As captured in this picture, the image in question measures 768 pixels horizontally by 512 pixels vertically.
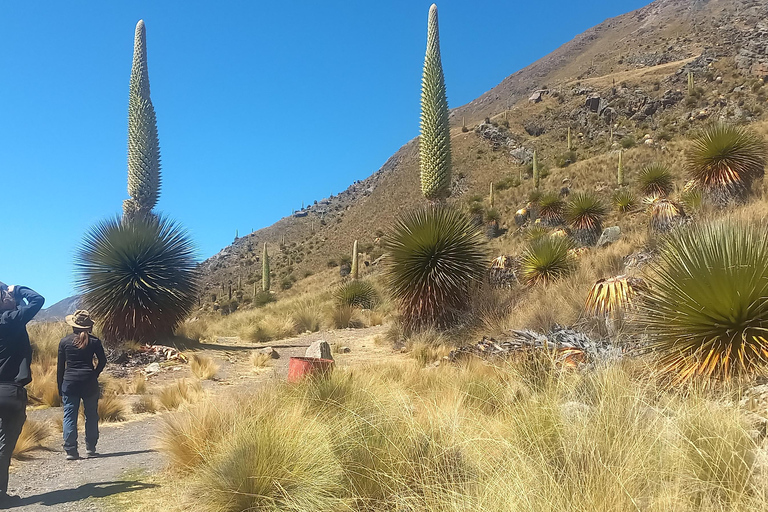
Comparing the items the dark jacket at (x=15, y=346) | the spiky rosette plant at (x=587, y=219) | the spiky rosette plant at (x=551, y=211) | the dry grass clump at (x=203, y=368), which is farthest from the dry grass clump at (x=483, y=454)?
the spiky rosette plant at (x=551, y=211)

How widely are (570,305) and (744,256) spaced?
406cm

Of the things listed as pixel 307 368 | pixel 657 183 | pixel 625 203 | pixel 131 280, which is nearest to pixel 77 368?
pixel 307 368

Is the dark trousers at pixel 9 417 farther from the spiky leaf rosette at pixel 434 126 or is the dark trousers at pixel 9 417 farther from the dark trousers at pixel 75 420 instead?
the spiky leaf rosette at pixel 434 126

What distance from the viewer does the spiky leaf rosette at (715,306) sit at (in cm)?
430

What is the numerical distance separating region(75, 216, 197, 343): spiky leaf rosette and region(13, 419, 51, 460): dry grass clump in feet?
19.1

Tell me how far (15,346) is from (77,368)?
115 centimetres

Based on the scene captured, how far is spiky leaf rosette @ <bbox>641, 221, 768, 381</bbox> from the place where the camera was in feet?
14.1

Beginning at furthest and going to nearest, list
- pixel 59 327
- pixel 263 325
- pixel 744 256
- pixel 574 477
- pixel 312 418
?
1. pixel 263 325
2. pixel 59 327
3. pixel 744 256
4. pixel 312 418
5. pixel 574 477

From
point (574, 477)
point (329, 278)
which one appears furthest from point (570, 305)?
point (329, 278)

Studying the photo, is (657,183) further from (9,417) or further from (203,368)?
(9,417)

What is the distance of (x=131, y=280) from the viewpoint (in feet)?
38.3

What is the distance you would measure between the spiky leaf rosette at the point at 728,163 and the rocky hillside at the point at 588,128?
32.5 ft

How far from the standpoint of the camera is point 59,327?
1345cm

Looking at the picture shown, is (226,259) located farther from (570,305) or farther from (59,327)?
(570,305)
